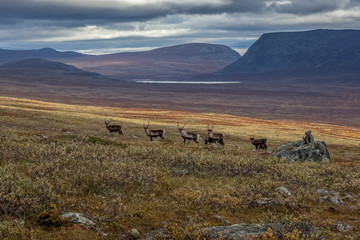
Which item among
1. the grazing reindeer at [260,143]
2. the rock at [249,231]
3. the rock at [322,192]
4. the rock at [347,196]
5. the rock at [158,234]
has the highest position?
the rock at [249,231]

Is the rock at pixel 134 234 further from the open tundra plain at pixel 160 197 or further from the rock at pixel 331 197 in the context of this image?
the rock at pixel 331 197

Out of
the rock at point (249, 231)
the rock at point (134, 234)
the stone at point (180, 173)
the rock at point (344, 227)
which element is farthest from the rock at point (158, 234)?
the stone at point (180, 173)

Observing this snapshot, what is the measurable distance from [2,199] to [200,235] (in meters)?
4.48

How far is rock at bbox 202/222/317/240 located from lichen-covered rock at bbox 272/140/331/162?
48.4 feet

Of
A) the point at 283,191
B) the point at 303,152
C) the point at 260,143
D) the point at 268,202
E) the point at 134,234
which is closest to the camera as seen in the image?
the point at 134,234

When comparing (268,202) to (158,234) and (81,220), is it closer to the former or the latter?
(158,234)

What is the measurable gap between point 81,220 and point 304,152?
61.7 feet

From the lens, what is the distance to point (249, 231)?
8.03 m

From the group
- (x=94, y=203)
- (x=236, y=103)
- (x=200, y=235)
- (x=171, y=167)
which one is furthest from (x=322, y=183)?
(x=236, y=103)

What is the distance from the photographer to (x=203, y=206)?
397 inches

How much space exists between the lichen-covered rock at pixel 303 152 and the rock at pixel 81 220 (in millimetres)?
17169

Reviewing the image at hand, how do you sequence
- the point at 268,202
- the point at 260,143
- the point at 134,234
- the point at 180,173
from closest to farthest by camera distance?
the point at 134,234, the point at 268,202, the point at 180,173, the point at 260,143

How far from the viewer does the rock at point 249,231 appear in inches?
301

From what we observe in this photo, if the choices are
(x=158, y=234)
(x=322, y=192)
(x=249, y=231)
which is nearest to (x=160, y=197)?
(x=158, y=234)
